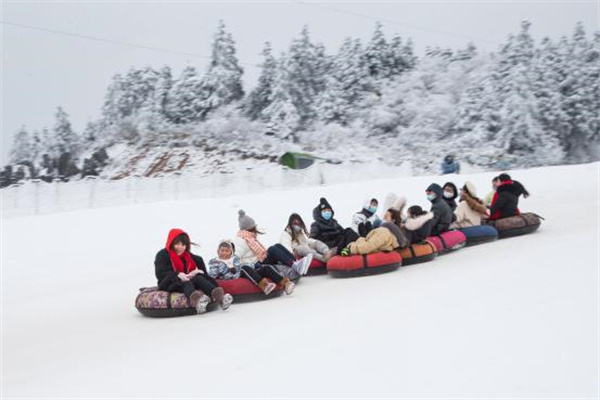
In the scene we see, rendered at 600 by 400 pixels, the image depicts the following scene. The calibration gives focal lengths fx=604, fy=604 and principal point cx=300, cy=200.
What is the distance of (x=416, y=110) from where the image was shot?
44312 millimetres

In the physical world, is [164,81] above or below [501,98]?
above

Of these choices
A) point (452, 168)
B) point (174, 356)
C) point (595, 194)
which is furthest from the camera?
point (452, 168)

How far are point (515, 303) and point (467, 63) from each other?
143 feet

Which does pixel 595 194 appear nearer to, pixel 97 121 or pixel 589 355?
pixel 589 355

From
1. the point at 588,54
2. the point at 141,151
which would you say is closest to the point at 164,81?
the point at 141,151

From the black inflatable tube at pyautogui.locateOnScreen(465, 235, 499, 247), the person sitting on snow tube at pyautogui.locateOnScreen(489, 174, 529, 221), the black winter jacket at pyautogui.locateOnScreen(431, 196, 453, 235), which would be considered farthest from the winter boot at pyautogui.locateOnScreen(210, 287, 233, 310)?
the person sitting on snow tube at pyautogui.locateOnScreen(489, 174, 529, 221)

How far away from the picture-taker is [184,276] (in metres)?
7.03

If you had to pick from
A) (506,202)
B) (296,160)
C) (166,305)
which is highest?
(296,160)

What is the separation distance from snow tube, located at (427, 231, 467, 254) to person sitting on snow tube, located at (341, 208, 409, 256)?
2.91 ft

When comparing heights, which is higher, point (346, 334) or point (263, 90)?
point (263, 90)

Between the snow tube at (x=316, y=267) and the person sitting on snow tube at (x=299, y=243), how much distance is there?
0.27ft

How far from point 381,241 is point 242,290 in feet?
7.27

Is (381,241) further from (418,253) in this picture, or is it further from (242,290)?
Result: (242,290)

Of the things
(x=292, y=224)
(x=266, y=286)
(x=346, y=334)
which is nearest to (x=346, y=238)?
(x=292, y=224)
